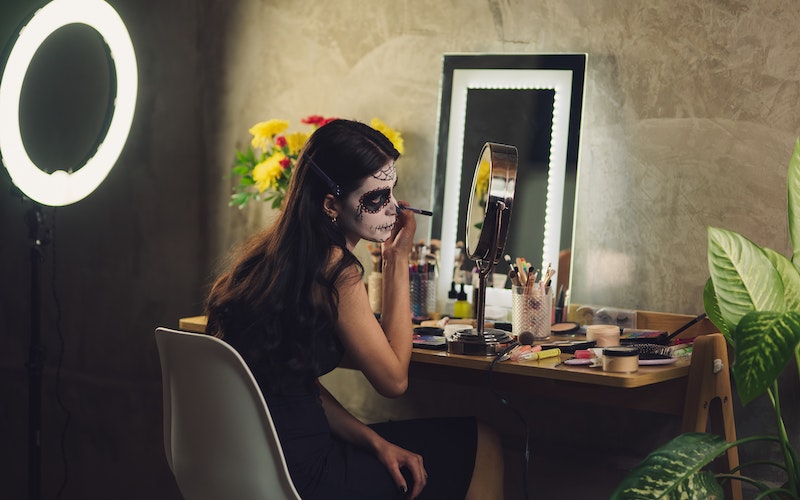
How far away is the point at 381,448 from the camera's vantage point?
6.03 ft

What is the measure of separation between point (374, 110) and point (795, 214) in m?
1.39

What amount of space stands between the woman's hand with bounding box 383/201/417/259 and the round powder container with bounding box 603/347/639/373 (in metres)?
0.49

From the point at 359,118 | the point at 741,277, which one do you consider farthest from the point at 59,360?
the point at 741,277

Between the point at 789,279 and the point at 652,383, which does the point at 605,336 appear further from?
the point at 789,279

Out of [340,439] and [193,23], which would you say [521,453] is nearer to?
[340,439]

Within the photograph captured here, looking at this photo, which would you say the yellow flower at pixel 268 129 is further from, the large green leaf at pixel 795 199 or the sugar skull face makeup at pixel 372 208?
the large green leaf at pixel 795 199

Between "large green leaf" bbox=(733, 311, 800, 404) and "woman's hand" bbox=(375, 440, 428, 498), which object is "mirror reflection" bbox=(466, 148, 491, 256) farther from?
"large green leaf" bbox=(733, 311, 800, 404)

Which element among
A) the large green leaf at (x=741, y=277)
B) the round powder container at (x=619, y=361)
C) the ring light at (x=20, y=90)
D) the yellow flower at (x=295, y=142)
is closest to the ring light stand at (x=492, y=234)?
the round powder container at (x=619, y=361)

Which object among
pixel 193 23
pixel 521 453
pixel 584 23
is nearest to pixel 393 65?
pixel 584 23

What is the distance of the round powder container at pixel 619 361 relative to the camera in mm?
1802

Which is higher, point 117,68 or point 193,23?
point 193,23

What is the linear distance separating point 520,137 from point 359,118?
0.59 m

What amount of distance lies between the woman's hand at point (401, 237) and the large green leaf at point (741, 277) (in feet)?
2.15

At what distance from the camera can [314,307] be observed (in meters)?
1.72
